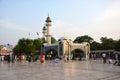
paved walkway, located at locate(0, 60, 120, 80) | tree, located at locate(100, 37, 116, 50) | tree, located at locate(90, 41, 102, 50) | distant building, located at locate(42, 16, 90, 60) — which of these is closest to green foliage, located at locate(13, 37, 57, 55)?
distant building, located at locate(42, 16, 90, 60)

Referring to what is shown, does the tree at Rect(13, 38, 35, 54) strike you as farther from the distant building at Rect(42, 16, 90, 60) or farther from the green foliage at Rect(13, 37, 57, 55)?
the distant building at Rect(42, 16, 90, 60)

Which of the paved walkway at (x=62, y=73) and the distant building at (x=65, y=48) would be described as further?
the distant building at (x=65, y=48)

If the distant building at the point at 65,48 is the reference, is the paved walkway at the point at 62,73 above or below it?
below

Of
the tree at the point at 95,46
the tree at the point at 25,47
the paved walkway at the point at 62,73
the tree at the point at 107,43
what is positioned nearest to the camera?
the paved walkway at the point at 62,73

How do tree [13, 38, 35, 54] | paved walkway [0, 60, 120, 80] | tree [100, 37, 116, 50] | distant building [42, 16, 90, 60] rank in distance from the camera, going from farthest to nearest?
tree [100, 37, 116, 50] → tree [13, 38, 35, 54] → distant building [42, 16, 90, 60] → paved walkway [0, 60, 120, 80]

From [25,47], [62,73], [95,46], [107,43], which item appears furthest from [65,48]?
[62,73]

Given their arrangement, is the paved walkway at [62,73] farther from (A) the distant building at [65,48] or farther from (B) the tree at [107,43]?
(B) the tree at [107,43]

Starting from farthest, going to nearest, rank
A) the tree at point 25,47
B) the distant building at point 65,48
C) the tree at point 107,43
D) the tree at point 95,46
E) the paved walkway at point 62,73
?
the tree at point 95,46 < the tree at point 107,43 < the tree at point 25,47 < the distant building at point 65,48 < the paved walkway at point 62,73

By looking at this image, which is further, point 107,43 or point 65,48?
point 107,43

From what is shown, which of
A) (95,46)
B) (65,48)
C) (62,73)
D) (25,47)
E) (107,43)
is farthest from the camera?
(95,46)

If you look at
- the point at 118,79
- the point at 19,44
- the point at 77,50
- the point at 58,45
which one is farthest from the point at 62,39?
the point at 118,79

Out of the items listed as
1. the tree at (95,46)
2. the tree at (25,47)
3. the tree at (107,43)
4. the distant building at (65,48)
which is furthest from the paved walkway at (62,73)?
the tree at (95,46)

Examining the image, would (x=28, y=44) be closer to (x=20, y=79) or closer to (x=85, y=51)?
(x=85, y=51)

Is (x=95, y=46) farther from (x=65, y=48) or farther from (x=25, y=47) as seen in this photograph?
(x=25, y=47)
